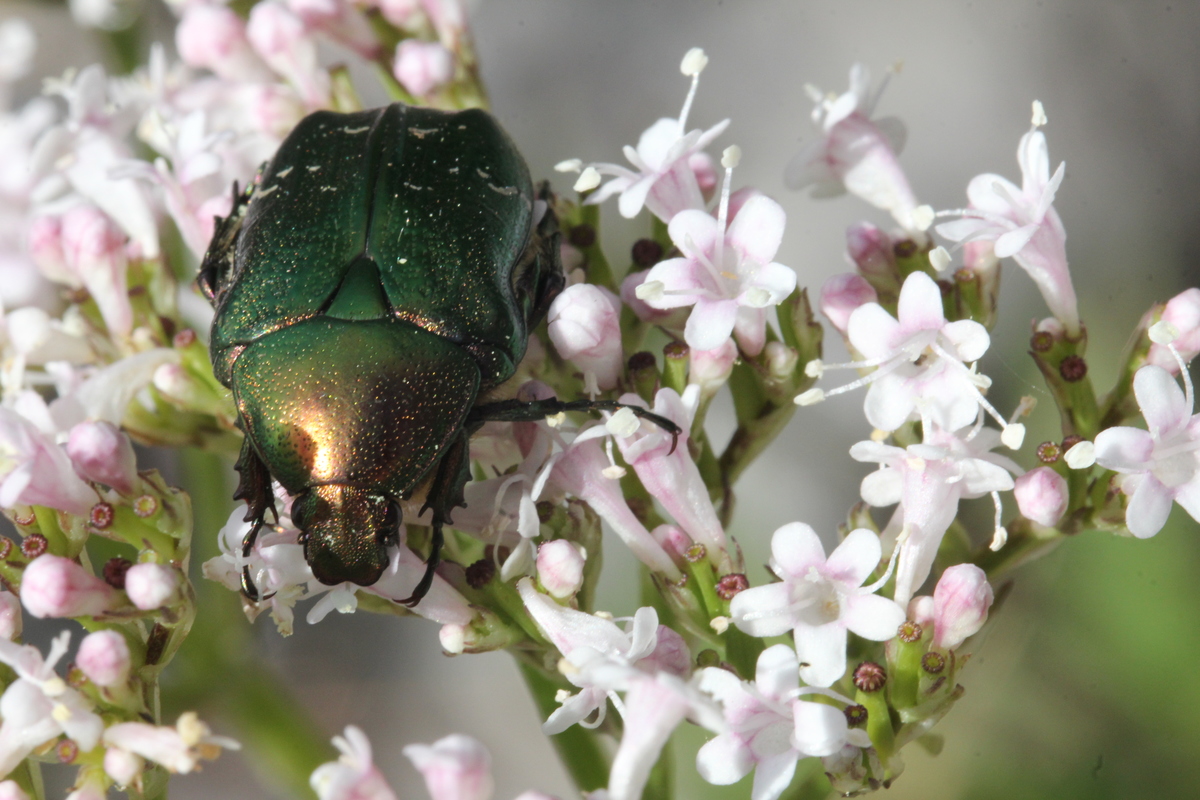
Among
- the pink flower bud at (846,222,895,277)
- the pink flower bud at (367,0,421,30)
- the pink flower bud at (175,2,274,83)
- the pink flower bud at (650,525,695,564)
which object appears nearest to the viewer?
the pink flower bud at (650,525,695,564)

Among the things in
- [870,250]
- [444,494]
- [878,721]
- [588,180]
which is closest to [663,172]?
[588,180]

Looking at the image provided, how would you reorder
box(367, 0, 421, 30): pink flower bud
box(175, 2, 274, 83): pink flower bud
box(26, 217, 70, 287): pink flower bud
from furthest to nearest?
1. box(175, 2, 274, 83): pink flower bud
2. box(367, 0, 421, 30): pink flower bud
3. box(26, 217, 70, 287): pink flower bud

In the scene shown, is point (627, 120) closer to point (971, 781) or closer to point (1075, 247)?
point (1075, 247)

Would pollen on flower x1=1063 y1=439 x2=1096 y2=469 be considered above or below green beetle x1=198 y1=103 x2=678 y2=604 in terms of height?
below

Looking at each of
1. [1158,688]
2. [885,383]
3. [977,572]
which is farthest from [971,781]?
[885,383]

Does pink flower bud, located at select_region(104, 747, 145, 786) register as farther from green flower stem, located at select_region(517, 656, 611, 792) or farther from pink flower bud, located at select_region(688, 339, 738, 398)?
pink flower bud, located at select_region(688, 339, 738, 398)

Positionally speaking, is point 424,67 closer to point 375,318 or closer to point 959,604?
point 375,318

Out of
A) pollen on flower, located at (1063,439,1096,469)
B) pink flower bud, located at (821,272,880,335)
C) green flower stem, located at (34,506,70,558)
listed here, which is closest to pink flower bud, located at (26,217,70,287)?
green flower stem, located at (34,506,70,558)
